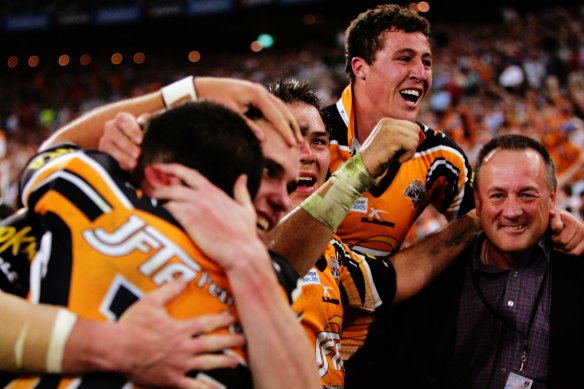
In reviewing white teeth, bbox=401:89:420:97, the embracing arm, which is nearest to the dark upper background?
white teeth, bbox=401:89:420:97

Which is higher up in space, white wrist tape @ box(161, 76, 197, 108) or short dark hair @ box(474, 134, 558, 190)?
short dark hair @ box(474, 134, 558, 190)

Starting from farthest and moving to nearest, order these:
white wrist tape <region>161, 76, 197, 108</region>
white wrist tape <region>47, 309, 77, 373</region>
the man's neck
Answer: the man's neck
white wrist tape <region>161, 76, 197, 108</region>
white wrist tape <region>47, 309, 77, 373</region>

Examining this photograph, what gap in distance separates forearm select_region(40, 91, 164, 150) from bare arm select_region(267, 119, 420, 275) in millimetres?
631

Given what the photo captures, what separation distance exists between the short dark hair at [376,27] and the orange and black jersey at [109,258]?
2698mm

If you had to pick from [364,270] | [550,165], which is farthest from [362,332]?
[550,165]

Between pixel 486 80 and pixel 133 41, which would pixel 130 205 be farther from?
pixel 133 41

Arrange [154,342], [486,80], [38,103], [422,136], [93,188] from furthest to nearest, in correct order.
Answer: [38,103] < [486,80] < [422,136] < [93,188] < [154,342]

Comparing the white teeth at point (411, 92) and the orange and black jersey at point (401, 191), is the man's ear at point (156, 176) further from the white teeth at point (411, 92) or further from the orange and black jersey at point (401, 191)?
the white teeth at point (411, 92)

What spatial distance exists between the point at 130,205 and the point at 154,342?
312 millimetres

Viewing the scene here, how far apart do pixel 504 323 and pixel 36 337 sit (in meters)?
2.12

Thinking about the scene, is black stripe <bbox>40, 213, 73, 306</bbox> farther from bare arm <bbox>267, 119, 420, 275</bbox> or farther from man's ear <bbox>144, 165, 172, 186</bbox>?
bare arm <bbox>267, 119, 420, 275</bbox>

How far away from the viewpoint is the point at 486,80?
13.6m

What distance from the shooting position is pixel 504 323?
2.87 metres

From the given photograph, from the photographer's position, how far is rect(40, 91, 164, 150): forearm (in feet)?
6.20
